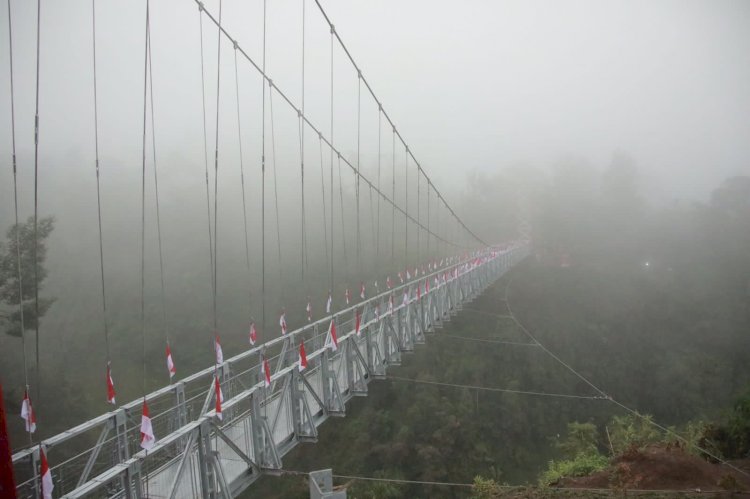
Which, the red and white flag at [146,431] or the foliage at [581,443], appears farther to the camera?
the foliage at [581,443]

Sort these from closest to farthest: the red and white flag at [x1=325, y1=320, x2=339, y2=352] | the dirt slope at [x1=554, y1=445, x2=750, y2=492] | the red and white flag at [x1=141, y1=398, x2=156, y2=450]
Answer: the red and white flag at [x1=141, y1=398, x2=156, y2=450] < the red and white flag at [x1=325, y1=320, x2=339, y2=352] < the dirt slope at [x1=554, y1=445, x2=750, y2=492]

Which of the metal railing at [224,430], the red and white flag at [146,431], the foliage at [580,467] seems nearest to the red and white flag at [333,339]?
the metal railing at [224,430]

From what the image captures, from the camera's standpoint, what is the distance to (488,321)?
3064 centimetres

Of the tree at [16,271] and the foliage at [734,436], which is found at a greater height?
the tree at [16,271]

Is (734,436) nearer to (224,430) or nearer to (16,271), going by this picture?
(224,430)

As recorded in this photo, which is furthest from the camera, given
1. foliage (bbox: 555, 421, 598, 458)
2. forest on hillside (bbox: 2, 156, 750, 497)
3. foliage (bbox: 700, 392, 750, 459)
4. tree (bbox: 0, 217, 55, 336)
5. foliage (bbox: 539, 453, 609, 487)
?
forest on hillside (bbox: 2, 156, 750, 497)

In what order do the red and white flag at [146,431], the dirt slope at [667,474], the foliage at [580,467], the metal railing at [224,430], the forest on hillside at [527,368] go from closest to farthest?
the red and white flag at [146,431], the metal railing at [224,430], the dirt slope at [667,474], the foliage at [580,467], the forest on hillside at [527,368]

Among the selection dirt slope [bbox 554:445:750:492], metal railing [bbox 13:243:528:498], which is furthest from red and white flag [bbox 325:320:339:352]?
dirt slope [bbox 554:445:750:492]

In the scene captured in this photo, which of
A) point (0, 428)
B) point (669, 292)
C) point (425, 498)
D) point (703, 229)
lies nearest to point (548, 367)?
point (425, 498)

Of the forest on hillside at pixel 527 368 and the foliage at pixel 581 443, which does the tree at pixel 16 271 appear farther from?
the foliage at pixel 581 443

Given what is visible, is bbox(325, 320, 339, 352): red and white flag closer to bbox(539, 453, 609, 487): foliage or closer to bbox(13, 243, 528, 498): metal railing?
bbox(13, 243, 528, 498): metal railing

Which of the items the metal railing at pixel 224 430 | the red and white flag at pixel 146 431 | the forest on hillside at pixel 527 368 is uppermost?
the red and white flag at pixel 146 431

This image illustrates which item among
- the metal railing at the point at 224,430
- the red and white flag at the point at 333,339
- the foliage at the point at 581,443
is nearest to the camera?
the metal railing at the point at 224,430

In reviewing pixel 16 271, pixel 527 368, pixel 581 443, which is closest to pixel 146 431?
pixel 16 271
